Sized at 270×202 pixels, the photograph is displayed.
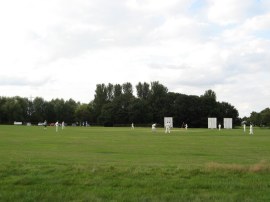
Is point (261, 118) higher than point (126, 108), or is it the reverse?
point (126, 108)

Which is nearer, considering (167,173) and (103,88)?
(167,173)

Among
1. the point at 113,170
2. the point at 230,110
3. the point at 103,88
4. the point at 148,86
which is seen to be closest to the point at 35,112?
the point at 103,88

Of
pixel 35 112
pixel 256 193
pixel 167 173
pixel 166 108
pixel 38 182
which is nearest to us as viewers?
pixel 256 193

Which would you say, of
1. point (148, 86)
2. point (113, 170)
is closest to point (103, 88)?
point (148, 86)

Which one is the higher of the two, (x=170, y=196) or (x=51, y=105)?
(x=51, y=105)

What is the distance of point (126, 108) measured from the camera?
15412 cm

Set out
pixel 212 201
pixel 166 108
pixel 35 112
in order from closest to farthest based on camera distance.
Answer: pixel 212 201 → pixel 166 108 → pixel 35 112

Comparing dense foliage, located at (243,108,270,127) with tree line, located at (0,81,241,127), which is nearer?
tree line, located at (0,81,241,127)

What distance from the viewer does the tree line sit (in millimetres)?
143750

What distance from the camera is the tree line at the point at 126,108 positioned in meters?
144

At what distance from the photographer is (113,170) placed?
558 inches

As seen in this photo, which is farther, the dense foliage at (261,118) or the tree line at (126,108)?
the dense foliage at (261,118)

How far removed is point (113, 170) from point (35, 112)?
157912mm

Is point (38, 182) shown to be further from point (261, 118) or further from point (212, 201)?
point (261, 118)
